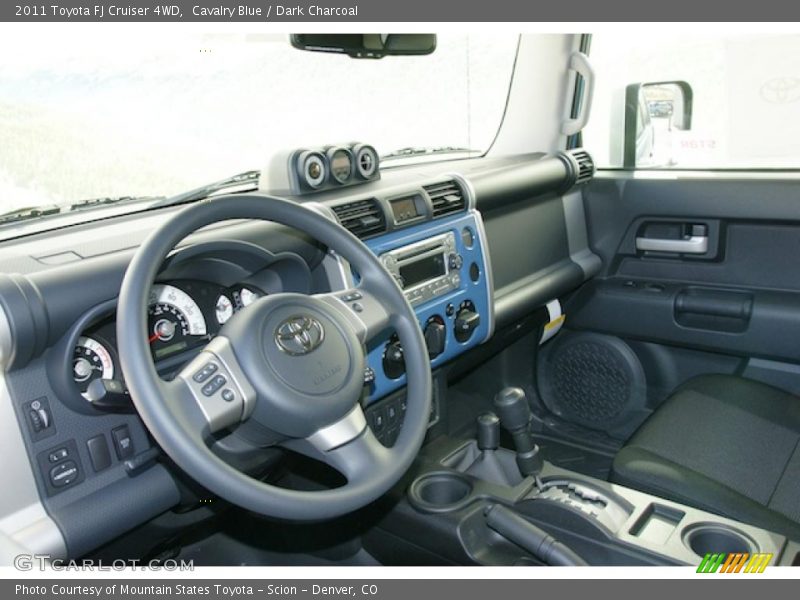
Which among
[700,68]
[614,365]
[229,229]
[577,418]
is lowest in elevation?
[577,418]

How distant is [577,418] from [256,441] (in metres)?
1.97

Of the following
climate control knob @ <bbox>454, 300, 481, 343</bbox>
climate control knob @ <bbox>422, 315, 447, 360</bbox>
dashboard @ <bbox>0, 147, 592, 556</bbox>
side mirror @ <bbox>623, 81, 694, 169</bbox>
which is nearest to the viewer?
dashboard @ <bbox>0, 147, 592, 556</bbox>

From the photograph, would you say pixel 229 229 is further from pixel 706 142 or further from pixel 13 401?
pixel 706 142

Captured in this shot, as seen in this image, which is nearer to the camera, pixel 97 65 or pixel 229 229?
pixel 229 229

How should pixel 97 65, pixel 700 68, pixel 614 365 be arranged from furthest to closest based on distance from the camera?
pixel 614 365, pixel 700 68, pixel 97 65

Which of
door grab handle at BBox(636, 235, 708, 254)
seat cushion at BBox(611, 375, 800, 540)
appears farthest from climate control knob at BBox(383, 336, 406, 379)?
door grab handle at BBox(636, 235, 708, 254)

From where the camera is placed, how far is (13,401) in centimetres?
129

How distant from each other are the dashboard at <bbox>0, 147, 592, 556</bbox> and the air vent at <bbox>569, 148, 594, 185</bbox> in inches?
31.2

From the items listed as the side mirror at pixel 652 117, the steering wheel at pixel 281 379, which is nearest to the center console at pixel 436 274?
the steering wheel at pixel 281 379

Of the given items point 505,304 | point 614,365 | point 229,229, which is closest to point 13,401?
point 229,229

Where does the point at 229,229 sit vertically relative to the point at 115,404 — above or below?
above

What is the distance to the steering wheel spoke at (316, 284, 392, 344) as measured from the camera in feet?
4.80

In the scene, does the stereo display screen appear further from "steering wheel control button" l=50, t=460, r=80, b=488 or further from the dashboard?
"steering wheel control button" l=50, t=460, r=80, b=488

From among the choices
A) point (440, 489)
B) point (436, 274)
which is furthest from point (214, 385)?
point (436, 274)
